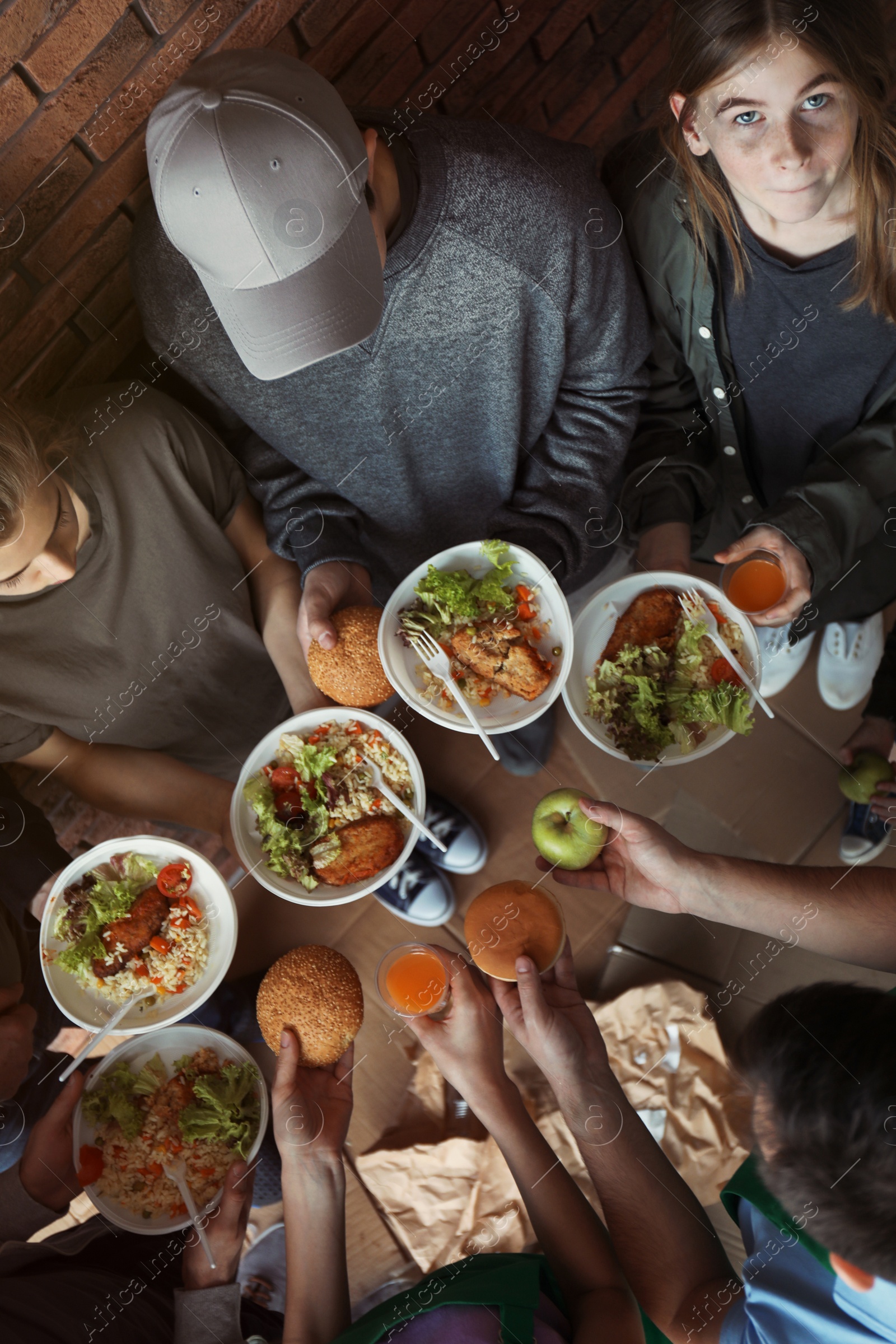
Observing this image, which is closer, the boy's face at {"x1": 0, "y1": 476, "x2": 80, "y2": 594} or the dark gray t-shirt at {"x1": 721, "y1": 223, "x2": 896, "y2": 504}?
the boy's face at {"x1": 0, "y1": 476, "x2": 80, "y2": 594}

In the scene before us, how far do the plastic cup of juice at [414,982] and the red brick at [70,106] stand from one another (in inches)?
76.5

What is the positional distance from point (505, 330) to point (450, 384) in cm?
18

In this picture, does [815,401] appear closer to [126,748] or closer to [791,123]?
[791,123]

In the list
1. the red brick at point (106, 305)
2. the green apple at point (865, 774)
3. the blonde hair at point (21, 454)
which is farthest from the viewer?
the green apple at point (865, 774)

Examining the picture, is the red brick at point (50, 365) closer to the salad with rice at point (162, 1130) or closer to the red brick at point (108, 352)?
the red brick at point (108, 352)

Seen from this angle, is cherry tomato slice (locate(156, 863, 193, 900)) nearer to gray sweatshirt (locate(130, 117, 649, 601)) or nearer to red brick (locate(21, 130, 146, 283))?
gray sweatshirt (locate(130, 117, 649, 601))

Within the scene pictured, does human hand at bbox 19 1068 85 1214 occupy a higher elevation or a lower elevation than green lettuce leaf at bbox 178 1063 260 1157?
higher

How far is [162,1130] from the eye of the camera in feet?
6.24

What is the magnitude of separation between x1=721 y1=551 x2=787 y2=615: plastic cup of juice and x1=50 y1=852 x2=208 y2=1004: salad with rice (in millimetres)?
1604

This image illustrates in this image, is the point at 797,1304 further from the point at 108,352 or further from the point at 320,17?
the point at 320,17

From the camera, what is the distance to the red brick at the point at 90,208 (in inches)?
61.9

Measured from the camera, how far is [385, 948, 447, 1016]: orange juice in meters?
1.94

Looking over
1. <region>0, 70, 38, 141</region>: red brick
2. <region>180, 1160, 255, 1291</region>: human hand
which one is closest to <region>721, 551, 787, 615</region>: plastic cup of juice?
<region>0, 70, 38, 141</region>: red brick

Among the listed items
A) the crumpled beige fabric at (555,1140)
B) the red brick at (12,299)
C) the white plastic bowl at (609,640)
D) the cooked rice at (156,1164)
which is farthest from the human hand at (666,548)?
the cooked rice at (156,1164)
